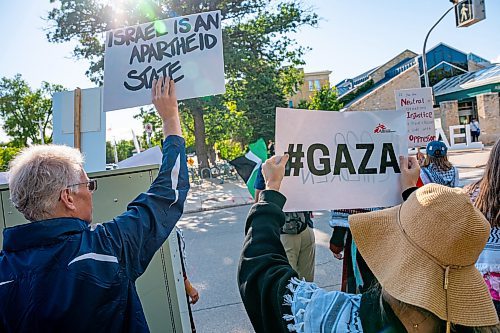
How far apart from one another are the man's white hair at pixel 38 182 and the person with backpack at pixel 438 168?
349 cm

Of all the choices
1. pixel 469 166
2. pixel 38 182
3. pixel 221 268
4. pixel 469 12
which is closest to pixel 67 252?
pixel 38 182

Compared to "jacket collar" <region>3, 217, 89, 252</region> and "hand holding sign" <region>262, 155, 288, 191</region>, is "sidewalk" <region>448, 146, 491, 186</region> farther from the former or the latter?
"jacket collar" <region>3, 217, 89, 252</region>

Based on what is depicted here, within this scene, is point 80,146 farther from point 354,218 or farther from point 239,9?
point 239,9

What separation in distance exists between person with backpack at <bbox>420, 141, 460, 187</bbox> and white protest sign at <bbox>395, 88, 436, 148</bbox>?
0.48 m

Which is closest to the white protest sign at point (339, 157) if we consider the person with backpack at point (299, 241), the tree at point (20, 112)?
the person with backpack at point (299, 241)

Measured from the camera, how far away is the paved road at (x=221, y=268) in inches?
169

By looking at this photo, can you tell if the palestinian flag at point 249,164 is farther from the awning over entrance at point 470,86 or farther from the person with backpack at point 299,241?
the awning over entrance at point 470,86

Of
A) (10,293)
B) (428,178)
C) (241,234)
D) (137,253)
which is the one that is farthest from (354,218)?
(241,234)

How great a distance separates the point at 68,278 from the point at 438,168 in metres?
3.77

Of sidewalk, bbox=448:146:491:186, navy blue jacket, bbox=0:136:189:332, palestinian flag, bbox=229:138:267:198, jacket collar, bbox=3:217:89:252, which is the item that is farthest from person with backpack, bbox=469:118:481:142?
jacket collar, bbox=3:217:89:252

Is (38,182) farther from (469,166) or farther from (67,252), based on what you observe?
(469,166)

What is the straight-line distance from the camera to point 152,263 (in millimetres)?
2389

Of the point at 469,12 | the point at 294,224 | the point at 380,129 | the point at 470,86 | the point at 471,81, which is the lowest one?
the point at 294,224

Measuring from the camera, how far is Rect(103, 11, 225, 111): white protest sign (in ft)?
7.31
